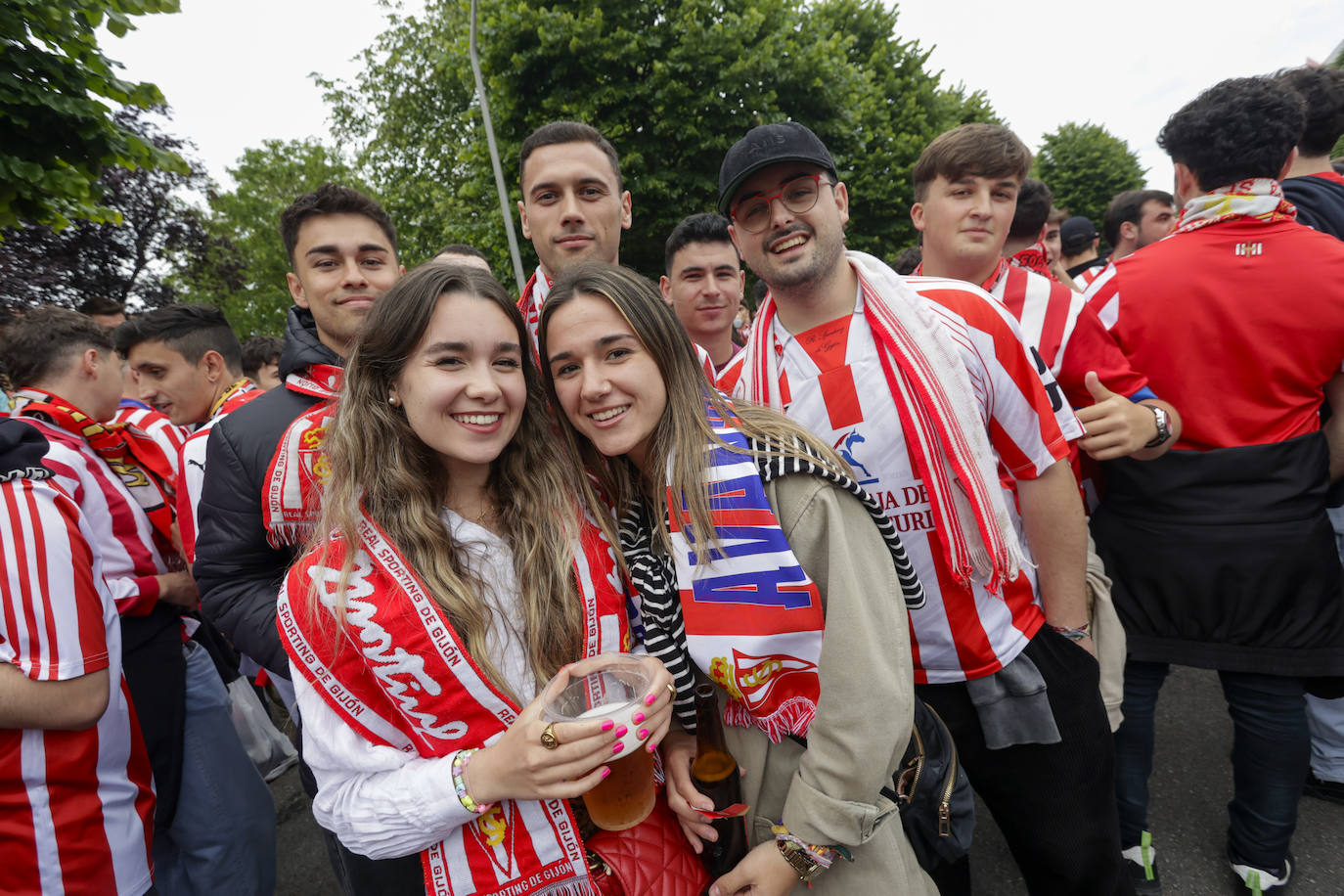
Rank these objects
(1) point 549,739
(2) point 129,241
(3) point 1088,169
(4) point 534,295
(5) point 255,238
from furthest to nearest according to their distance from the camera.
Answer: (3) point 1088,169 → (5) point 255,238 → (2) point 129,241 → (4) point 534,295 → (1) point 549,739

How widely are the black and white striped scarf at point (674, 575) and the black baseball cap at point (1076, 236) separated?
656cm

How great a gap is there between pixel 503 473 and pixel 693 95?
10.5 meters

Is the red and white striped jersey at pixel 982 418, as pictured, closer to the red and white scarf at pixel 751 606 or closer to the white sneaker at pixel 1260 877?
the red and white scarf at pixel 751 606

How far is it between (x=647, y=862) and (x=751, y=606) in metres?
0.65

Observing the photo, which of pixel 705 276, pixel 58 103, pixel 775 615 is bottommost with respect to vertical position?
pixel 775 615

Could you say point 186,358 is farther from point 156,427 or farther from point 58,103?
point 58,103

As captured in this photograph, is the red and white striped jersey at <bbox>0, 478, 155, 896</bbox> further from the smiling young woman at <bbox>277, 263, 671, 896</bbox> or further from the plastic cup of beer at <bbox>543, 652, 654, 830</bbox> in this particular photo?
the plastic cup of beer at <bbox>543, 652, 654, 830</bbox>

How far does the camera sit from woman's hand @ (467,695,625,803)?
4.19ft

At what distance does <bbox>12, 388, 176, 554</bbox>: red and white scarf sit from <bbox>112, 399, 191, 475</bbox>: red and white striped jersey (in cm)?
6

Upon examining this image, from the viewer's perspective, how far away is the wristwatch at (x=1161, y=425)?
79.4 inches

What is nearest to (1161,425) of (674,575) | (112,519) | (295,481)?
(674,575)

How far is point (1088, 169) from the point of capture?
24703 mm

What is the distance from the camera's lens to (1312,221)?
108 inches

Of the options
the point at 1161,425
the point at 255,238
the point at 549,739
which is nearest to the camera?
the point at 549,739
